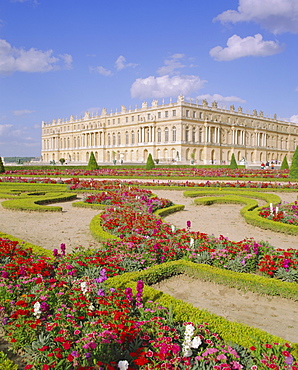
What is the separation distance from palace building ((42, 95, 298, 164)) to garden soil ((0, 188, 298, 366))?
36836 mm

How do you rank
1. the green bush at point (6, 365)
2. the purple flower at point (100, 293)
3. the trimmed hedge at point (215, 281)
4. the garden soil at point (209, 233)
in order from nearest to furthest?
the green bush at point (6, 365), the trimmed hedge at point (215, 281), the purple flower at point (100, 293), the garden soil at point (209, 233)

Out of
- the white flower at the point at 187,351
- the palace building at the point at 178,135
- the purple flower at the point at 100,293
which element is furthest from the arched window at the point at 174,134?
the white flower at the point at 187,351

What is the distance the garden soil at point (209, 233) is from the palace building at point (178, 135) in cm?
3684

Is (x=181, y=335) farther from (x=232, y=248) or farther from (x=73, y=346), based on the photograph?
(x=232, y=248)

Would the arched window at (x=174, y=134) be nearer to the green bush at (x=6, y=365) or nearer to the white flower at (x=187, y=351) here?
the white flower at (x=187, y=351)

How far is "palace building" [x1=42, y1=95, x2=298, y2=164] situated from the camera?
55.1 meters

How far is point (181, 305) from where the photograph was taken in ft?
11.2

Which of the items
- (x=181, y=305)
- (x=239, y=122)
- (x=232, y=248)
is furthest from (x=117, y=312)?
(x=239, y=122)

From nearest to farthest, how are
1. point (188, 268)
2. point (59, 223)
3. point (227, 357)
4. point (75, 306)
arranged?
1. point (227, 357)
2. point (75, 306)
3. point (188, 268)
4. point (59, 223)

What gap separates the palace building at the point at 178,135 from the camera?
5512cm

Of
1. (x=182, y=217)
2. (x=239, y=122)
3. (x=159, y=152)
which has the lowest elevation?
(x=182, y=217)

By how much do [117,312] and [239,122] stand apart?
65.8m

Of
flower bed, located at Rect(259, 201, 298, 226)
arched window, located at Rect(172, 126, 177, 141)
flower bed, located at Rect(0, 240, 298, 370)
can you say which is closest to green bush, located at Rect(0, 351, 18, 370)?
flower bed, located at Rect(0, 240, 298, 370)

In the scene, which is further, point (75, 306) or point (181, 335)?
point (75, 306)
